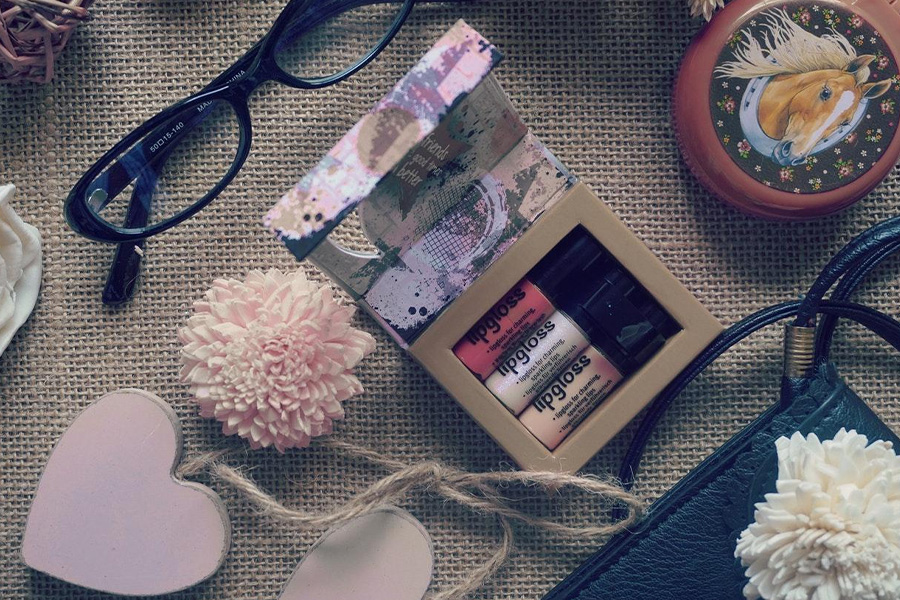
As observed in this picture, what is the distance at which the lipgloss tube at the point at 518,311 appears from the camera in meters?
0.45

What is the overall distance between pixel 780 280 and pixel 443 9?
0.29m

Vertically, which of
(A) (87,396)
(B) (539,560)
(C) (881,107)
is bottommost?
(A) (87,396)

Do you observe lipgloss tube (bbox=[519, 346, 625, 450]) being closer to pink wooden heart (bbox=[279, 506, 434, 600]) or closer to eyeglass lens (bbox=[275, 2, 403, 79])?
pink wooden heart (bbox=[279, 506, 434, 600])

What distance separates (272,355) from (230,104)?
0.17 m

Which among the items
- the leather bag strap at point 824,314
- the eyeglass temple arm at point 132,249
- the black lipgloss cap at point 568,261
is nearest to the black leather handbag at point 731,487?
the leather bag strap at point 824,314

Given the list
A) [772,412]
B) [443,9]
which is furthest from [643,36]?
[772,412]

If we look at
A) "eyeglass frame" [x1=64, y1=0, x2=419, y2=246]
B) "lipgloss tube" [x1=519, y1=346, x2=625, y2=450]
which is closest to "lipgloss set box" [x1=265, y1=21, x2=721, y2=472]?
"lipgloss tube" [x1=519, y1=346, x2=625, y2=450]

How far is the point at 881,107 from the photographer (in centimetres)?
47

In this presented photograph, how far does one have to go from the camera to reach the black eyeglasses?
453mm

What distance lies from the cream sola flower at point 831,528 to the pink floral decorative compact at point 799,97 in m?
0.17

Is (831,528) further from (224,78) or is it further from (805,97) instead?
(224,78)

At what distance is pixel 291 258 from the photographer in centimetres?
50

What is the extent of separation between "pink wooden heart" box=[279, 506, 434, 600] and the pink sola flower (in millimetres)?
78

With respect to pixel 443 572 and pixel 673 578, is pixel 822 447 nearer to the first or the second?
pixel 673 578
